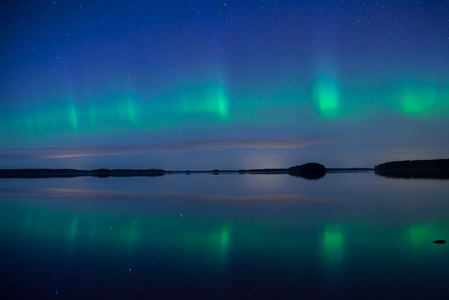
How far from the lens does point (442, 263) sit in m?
12.3

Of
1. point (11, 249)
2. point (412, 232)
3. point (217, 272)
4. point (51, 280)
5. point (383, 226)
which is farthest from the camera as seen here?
point (383, 226)

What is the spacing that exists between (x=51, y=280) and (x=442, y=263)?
42.8 feet

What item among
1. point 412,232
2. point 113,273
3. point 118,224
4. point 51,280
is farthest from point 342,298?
point 118,224

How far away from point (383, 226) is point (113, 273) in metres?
15.4

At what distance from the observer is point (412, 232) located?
1838 centimetres

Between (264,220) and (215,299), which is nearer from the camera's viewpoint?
(215,299)

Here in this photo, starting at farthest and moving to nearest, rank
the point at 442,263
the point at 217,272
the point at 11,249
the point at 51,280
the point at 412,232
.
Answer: the point at 412,232, the point at 11,249, the point at 442,263, the point at 217,272, the point at 51,280

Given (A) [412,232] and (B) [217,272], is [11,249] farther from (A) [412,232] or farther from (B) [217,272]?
(A) [412,232]

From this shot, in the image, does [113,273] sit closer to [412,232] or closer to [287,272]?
[287,272]

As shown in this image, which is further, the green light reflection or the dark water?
the green light reflection

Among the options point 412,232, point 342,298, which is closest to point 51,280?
point 342,298

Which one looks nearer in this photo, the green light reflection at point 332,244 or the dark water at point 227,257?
the dark water at point 227,257

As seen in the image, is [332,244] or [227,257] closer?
[227,257]

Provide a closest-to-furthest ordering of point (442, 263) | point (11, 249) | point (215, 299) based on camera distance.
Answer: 1. point (215, 299)
2. point (442, 263)
3. point (11, 249)
